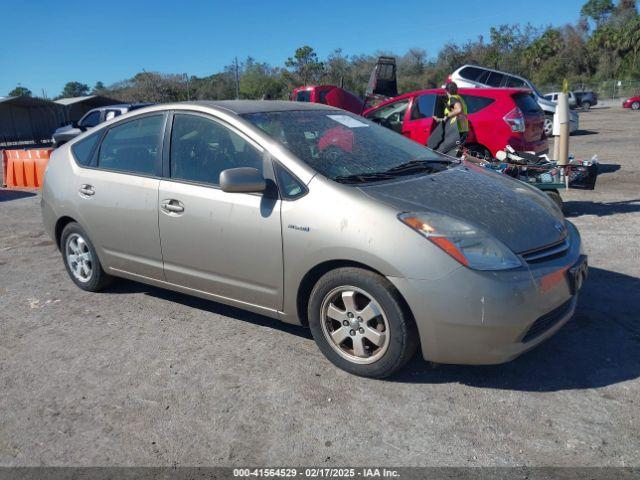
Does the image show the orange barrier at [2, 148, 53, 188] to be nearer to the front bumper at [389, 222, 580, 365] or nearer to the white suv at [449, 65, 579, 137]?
the front bumper at [389, 222, 580, 365]

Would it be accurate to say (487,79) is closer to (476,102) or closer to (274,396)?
(476,102)

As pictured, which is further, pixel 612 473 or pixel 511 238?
pixel 511 238

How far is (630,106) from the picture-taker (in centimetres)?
4031

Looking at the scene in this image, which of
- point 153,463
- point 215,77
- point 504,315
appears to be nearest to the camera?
point 153,463

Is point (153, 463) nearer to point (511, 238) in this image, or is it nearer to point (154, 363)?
point (154, 363)

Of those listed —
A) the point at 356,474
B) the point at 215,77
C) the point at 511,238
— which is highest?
the point at 215,77

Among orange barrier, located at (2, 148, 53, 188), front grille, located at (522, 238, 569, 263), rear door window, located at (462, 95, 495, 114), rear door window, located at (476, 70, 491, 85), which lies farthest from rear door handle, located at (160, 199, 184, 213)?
A: rear door window, located at (476, 70, 491, 85)

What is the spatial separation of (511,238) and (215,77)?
51.9 metres

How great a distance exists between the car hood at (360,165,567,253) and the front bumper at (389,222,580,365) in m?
0.23

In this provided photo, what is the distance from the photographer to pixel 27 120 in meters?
32.4

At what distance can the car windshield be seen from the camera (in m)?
3.74

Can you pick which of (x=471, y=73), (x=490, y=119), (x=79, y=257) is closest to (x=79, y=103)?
(x=471, y=73)

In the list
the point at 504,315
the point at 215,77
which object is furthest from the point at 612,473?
the point at 215,77

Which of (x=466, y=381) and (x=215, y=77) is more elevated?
(x=215, y=77)
